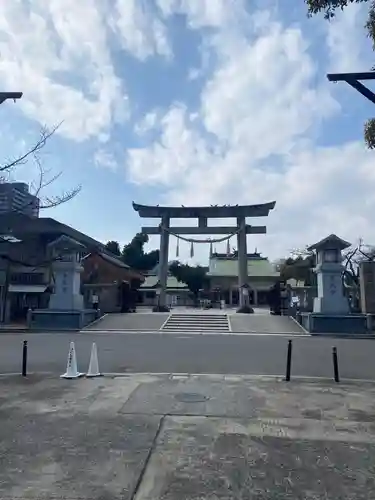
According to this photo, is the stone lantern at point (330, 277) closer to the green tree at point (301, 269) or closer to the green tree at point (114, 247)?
the green tree at point (301, 269)

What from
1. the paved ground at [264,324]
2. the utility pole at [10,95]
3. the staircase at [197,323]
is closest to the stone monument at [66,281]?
the staircase at [197,323]

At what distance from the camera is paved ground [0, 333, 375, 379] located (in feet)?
35.2

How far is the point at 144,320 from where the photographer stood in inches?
1001

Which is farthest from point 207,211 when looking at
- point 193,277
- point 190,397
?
point 190,397

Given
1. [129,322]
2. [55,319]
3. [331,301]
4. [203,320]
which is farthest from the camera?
[203,320]

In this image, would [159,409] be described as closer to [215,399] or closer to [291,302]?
[215,399]

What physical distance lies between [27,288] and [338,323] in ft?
70.3

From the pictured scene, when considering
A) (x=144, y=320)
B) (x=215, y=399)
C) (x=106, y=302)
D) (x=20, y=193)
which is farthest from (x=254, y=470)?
(x=106, y=302)

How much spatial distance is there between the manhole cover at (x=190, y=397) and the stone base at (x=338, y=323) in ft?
50.4

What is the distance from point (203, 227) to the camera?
32.6 metres

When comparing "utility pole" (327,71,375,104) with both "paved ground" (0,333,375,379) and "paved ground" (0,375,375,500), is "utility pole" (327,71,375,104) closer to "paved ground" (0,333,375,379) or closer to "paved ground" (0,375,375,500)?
"paved ground" (0,375,375,500)

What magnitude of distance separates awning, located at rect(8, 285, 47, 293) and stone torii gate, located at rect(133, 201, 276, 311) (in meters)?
8.61

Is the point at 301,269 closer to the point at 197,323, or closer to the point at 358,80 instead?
the point at 197,323

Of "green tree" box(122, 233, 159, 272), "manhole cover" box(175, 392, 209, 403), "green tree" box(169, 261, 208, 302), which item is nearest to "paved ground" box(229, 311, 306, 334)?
"manhole cover" box(175, 392, 209, 403)
